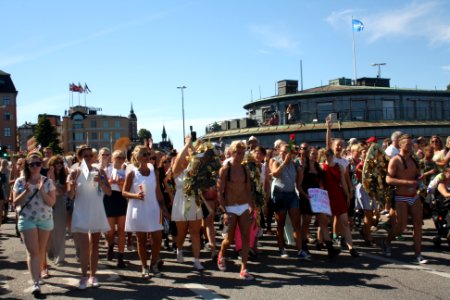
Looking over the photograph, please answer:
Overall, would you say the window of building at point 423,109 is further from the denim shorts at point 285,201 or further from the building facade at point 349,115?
the denim shorts at point 285,201

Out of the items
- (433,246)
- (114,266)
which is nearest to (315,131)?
(433,246)

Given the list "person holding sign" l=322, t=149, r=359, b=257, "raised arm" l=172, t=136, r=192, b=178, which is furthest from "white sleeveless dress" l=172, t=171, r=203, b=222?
"person holding sign" l=322, t=149, r=359, b=257

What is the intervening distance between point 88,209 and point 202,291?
2002mm

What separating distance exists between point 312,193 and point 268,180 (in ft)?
6.77

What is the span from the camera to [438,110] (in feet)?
140

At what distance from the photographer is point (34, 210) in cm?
682

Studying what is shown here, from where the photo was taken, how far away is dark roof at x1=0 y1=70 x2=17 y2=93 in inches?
3804

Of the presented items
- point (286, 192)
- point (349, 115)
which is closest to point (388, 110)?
point (349, 115)

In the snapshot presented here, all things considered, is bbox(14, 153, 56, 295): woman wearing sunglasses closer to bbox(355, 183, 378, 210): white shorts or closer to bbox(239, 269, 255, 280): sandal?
bbox(239, 269, 255, 280): sandal

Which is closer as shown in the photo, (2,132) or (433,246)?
(433,246)

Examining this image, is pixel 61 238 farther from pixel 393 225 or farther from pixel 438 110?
pixel 438 110

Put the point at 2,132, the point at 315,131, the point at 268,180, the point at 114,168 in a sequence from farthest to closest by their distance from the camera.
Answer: the point at 2,132, the point at 315,131, the point at 268,180, the point at 114,168

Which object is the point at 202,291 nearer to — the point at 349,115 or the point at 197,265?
the point at 197,265

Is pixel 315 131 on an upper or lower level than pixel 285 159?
upper
